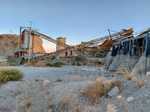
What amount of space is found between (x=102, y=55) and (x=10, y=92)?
2079 centimetres

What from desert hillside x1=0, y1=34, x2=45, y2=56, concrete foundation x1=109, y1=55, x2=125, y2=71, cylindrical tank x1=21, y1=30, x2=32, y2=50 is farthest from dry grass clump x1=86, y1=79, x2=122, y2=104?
desert hillside x1=0, y1=34, x2=45, y2=56

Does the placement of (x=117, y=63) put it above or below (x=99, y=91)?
above

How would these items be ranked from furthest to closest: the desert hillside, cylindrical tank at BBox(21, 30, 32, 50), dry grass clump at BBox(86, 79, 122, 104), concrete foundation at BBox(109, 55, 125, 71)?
the desert hillside
cylindrical tank at BBox(21, 30, 32, 50)
concrete foundation at BBox(109, 55, 125, 71)
dry grass clump at BBox(86, 79, 122, 104)

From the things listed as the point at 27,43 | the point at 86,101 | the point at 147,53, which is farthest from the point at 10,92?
the point at 27,43

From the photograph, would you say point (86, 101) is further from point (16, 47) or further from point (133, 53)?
point (16, 47)

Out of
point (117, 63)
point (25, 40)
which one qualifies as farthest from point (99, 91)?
point (25, 40)

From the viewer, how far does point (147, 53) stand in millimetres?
8781

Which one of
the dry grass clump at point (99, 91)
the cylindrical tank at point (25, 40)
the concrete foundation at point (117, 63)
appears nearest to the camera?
the dry grass clump at point (99, 91)

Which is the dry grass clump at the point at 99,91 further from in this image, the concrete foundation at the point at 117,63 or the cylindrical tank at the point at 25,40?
the cylindrical tank at the point at 25,40

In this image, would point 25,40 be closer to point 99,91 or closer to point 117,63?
point 117,63

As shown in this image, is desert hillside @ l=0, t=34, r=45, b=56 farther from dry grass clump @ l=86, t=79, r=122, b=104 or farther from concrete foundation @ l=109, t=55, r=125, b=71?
dry grass clump @ l=86, t=79, r=122, b=104

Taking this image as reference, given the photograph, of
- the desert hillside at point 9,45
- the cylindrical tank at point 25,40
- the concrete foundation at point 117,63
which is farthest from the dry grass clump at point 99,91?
the desert hillside at point 9,45

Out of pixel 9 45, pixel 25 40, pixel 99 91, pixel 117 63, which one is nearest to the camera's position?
pixel 99 91

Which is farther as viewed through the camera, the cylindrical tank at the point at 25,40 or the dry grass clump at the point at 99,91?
the cylindrical tank at the point at 25,40
